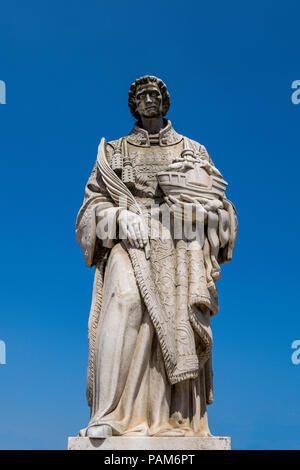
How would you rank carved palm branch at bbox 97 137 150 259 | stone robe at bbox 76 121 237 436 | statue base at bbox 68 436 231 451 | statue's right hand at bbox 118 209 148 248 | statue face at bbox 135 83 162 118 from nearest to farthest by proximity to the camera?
statue base at bbox 68 436 231 451
stone robe at bbox 76 121 237 436
statue's right hand at bbox 118 209 148 248
carved palm branch at bbox 97 137 150 259
statue face at bbox 135 83 162 118

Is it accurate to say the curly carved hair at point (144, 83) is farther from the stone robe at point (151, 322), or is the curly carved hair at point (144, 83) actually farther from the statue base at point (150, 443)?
the statue base at point (150, 443)

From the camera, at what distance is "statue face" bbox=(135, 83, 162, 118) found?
8.77m

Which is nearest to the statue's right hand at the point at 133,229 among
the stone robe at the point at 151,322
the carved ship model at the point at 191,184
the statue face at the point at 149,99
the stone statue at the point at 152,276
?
the stone statue at the point at 152,276

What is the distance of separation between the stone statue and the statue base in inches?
4.1

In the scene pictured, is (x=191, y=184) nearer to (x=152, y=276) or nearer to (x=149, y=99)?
(x=152, y=276)

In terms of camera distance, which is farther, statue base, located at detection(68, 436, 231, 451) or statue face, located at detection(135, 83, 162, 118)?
statue face, located at detection(135, 83, 162, 118)

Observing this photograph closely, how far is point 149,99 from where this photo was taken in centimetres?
875

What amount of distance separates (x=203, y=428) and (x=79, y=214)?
3104mm

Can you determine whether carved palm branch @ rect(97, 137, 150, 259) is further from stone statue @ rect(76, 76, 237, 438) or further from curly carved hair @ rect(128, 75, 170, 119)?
curly carved hair @ rect(128, 75, 170, 119)

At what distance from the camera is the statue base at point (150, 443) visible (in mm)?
6566

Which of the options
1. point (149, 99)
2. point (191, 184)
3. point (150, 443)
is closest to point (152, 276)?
point (191, 184)

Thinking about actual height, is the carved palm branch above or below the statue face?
below

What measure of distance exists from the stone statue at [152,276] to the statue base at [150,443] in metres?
0.11

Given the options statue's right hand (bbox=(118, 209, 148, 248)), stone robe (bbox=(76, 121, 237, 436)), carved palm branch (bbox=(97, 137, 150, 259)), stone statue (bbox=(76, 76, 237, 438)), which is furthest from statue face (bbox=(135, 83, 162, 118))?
statue's right hand (bbox=(118, 209, 148, 248))
